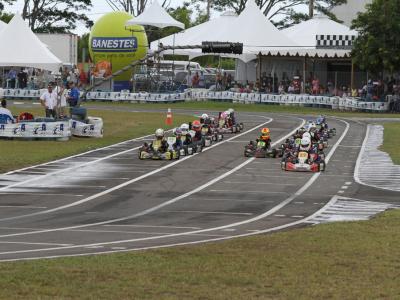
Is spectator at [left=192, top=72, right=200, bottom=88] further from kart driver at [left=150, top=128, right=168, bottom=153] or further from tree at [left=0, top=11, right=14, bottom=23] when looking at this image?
kart driver at [left=150, top=128, right=168, bottom=153]

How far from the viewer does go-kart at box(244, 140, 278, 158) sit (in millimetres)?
28719

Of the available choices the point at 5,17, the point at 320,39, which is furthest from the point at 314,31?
the point at 5,17

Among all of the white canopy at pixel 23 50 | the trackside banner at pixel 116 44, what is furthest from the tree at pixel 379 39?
the white canopy at pixel 23 50

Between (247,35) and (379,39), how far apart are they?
32.7ft

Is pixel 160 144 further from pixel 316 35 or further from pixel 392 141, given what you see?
pixel 316 35

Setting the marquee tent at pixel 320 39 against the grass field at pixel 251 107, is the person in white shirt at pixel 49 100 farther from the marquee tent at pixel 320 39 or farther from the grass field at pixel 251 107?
the marquee tent at pixel 320 39

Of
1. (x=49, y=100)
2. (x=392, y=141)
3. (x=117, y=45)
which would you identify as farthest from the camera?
(x=117, y=45)

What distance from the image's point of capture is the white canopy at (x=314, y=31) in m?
64.6

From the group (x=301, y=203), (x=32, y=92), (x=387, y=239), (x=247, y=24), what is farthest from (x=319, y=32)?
(x=387, y=239)

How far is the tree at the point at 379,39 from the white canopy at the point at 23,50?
1700 cm

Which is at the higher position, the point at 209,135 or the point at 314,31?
the point at 314,31

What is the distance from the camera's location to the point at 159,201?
19547mm

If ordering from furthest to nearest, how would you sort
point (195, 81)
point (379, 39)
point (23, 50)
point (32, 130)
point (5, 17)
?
point (5, 17), point (195, 81), point (379, 39), point (23, 50), point (32, 130)

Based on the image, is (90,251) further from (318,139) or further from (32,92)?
(32,92)
